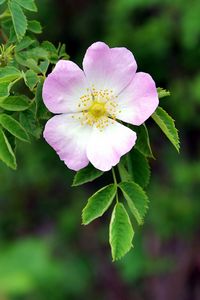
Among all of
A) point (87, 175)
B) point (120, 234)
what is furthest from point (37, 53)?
point (120, 234)

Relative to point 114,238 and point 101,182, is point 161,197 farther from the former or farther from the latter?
point 114,238

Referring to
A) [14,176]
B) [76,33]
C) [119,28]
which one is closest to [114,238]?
[119,28]

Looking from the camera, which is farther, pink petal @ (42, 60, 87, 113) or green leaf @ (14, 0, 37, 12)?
green leaf @ (14, 0, 37, 12)

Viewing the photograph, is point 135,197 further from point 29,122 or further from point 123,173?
point 29,122

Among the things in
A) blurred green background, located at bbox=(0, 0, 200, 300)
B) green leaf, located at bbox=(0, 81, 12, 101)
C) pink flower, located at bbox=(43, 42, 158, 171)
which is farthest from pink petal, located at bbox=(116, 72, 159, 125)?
blurred green background, located at bbox=(0, 0, 200, 300)

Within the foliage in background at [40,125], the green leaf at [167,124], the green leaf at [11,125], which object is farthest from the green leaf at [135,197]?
the green leaf at [11,125]

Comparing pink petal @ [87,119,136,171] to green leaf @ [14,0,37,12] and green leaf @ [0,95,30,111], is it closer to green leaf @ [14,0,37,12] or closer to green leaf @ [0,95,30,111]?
green leaf @ [0,95,30,111]
